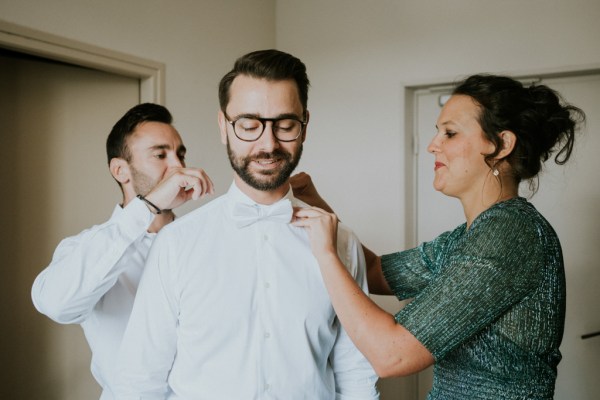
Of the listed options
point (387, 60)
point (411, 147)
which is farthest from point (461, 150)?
point (387, 60)

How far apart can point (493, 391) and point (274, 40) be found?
3085 millimetres

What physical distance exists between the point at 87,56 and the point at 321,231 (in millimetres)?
1601

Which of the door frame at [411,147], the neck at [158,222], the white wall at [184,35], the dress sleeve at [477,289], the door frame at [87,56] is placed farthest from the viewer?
the door frame at [411,147]

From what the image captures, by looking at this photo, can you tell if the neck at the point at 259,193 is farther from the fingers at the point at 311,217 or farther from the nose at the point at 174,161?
Answer: the nose at the point at 174,161

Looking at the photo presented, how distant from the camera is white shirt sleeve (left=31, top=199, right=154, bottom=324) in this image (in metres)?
1.43

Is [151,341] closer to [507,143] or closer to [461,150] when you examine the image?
[461,150]

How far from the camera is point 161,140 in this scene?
6.13ft

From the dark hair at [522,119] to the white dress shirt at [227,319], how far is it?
26.0 inches

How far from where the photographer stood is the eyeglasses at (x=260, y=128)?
4.36 ft

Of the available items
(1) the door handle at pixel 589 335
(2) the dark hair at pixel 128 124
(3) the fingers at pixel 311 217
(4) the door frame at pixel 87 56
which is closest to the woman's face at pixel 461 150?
(3) the fingers at pixel 311 217

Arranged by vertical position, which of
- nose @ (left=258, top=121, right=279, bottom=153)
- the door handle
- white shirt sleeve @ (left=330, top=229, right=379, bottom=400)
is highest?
nose @ (left=258, top=121, right=279, bottom=153)

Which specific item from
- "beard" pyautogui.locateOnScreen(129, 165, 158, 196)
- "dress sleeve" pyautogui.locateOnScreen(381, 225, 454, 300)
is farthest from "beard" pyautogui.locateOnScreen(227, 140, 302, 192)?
"dress sleeve" pyautogui.locateOnScreen(381, 225, 454, 300)

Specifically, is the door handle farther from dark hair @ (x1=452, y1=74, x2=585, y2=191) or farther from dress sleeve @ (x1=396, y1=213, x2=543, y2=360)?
dress sleeve @ (x1=396, y1=213, x2=543, y2=360)

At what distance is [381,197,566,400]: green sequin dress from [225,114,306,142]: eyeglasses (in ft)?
1.85
